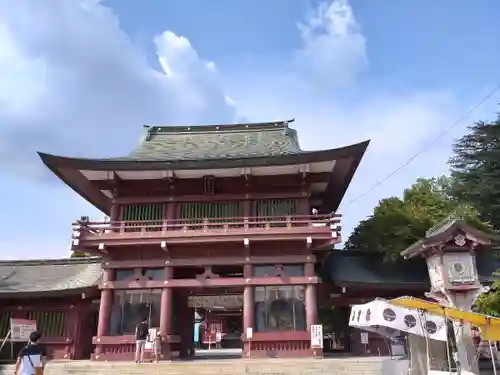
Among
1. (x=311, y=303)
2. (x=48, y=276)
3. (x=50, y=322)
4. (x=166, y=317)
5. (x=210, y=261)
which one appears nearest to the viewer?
(x=311, y=303)

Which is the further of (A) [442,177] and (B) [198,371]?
(A) [442,177]

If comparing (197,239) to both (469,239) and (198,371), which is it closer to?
(198,371)

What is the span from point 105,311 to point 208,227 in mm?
5691

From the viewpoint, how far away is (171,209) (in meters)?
21.4

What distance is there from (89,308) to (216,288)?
6866 mm

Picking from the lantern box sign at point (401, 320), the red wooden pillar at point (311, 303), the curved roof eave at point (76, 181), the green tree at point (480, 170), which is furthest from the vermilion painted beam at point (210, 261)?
the green tree at point (480, 170)

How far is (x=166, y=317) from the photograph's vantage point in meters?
19.2

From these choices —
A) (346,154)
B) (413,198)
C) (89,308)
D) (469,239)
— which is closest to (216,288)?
(89,308)

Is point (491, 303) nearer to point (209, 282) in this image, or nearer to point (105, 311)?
point (209, 282)

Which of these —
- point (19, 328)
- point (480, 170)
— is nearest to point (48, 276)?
point (19, 328)

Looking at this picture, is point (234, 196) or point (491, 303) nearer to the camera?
point (491, 303)

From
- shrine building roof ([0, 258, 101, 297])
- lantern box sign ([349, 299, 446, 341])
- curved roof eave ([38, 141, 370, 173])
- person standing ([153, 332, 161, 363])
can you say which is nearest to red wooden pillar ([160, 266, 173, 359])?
person standing ([153, 332, 161, 363])

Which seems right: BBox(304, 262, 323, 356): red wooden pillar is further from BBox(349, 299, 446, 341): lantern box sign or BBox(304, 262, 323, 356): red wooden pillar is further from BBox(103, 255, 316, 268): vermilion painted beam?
BBox(349, 299, 446, 341): lantern box sign

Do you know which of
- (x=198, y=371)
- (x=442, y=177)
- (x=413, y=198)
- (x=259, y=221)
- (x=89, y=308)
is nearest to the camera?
(x=198, y=371)
